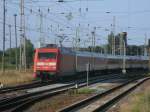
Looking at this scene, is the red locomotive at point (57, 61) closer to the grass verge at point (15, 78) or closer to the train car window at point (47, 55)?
the train car window at point (47, 55)

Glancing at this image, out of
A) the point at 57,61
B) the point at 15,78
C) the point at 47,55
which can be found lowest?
the point at 15,78

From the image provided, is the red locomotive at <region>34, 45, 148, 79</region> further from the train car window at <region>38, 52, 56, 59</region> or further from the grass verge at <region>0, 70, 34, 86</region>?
the grass verge at <region>0, 70, 34, 86</region>

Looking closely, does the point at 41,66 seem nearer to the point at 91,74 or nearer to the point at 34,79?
the point at 34,79

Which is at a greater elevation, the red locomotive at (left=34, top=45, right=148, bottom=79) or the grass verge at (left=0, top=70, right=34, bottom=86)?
the red locomotive at (left=34, top=45, right=148, bottom=79)

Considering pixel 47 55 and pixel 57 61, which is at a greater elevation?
pixel 47 55

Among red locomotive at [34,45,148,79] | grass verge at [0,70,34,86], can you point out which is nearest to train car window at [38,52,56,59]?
red locomotive at [34,45,148,79]

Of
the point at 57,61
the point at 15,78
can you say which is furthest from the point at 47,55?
the point at 15,78

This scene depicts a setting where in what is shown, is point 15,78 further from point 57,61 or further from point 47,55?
point 57,61

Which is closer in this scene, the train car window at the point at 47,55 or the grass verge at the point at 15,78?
the grass verge at the point at 15,78

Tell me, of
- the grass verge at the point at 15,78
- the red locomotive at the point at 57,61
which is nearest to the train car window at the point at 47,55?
the red locomotive at the point at 57,61

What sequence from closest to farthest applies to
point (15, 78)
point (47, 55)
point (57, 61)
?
point (57, 61)
point (47, 55)
point (15, 78)

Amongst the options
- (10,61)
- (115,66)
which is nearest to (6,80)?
(115,66)

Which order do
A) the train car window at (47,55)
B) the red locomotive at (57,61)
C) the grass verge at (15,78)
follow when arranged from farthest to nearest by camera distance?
the train car window at (47,55), the red locomotive at (57,61), the grass verge at (15,78)

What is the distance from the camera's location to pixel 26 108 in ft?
61.8
